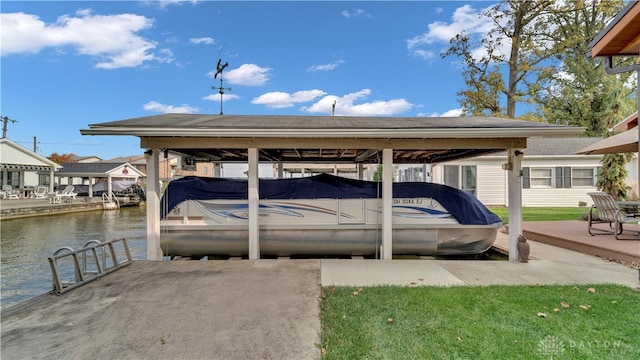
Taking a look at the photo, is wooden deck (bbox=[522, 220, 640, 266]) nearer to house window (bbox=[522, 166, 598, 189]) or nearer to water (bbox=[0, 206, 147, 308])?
house window (bbox=[522, 166, 598, 189])

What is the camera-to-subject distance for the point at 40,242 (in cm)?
1073

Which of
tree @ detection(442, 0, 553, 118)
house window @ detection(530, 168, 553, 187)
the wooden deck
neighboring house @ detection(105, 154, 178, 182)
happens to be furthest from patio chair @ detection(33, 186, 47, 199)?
house window @ detection(530, 168, 553, 187)

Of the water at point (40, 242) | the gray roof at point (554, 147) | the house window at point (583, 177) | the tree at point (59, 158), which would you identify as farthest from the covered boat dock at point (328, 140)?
the tree at point (59, 158)

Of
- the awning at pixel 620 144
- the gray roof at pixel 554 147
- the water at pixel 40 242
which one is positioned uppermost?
the gray roof at pixel 554 147

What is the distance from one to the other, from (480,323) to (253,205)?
4130 mm

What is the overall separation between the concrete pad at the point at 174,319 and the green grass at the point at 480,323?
38 centimetres

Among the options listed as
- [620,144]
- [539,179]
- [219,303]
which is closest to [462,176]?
[539,179]

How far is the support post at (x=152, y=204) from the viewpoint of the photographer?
590 centimetres

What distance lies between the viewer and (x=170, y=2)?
11.2 metres

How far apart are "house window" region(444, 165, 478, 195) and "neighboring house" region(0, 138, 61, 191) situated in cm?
2866

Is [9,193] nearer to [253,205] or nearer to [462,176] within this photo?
[253,205]

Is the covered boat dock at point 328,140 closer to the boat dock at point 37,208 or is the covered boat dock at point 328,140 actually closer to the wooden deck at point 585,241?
the wooden deck at point 585,241

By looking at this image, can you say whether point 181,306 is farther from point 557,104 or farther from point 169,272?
point 557,104

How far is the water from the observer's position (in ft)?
20.3
